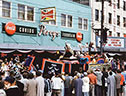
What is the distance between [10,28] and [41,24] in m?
3.80

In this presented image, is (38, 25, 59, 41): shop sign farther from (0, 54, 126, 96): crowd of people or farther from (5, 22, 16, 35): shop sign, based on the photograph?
(0, 54, 126, 96): crowd of people

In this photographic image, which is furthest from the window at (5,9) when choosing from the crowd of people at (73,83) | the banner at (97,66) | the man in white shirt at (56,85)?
Answer: the man in white shirt at (56,85)

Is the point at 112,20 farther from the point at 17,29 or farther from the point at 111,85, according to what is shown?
the point at 111,85

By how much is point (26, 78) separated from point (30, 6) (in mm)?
14950

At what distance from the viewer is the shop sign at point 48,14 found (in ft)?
73.0

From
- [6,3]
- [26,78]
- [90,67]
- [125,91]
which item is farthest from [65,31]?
[26,78]

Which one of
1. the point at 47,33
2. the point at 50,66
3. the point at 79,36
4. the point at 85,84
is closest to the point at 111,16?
the point at 79,36

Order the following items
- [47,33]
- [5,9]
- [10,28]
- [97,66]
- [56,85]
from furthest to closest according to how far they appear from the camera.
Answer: [47,33] < [5,9] < [10,28] < [97,66] < [56,85]

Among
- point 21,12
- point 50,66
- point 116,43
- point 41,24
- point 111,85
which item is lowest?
point 111,85

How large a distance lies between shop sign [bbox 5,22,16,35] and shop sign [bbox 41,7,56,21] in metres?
3.00

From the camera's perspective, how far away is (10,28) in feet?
70.2

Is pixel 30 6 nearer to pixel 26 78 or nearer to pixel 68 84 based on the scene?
pixel 68 84

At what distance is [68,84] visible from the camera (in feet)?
44.2

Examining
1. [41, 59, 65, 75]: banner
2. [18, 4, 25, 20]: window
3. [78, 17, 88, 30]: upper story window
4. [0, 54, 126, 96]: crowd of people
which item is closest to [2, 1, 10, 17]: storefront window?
[18, 4, 25, 20]: window
